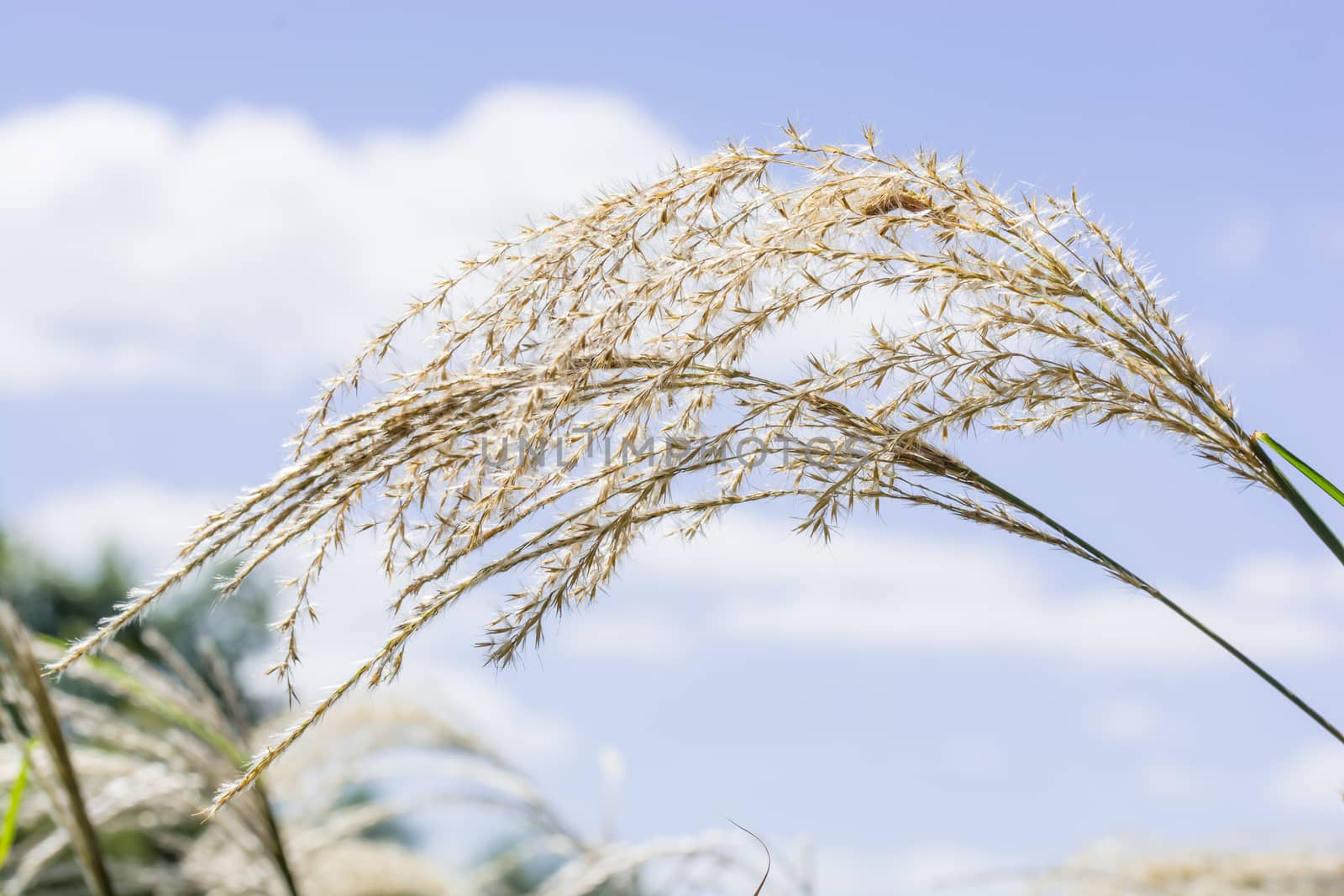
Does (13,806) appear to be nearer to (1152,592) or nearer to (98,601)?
(1152,592)

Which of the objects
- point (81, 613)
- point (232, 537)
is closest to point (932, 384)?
point (232, 537)

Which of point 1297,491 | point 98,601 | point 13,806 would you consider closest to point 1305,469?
point 1297,491

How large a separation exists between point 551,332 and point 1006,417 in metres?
0.72

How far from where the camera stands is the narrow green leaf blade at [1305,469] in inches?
67.0

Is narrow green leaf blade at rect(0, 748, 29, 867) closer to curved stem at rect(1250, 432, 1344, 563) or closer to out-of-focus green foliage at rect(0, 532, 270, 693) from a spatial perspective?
curved stem at rect(1250, 432, 1344, 563)

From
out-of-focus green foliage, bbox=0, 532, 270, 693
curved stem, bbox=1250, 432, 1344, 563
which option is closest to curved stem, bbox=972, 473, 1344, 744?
curved stem, bbox=1250, 432, 1344, 563

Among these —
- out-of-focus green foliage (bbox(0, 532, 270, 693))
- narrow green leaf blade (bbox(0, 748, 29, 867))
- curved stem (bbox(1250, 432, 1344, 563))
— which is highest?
out-of-focus green foliage (bbox(0, 532, 270, 693))

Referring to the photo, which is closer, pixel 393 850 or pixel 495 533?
pixel 495 533

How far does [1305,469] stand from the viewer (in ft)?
5.68

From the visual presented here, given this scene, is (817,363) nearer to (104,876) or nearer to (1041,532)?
(1041,532)

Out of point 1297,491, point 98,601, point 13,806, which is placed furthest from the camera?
point 98,601

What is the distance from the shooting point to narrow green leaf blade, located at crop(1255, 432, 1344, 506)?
170cm

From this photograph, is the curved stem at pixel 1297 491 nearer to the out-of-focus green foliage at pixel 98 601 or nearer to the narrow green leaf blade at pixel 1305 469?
the narrow green leaf blade at pixel 1305 469

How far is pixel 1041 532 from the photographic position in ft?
5.70
